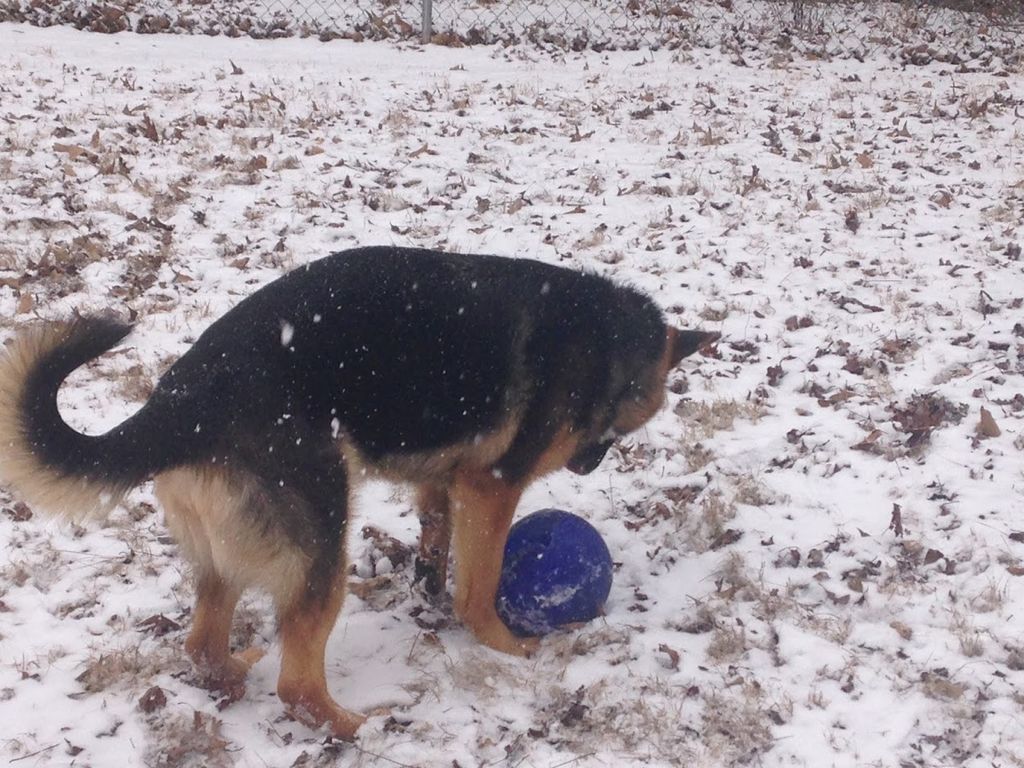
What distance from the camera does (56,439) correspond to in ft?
9.57

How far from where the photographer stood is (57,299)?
6.42 m

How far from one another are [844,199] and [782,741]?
5775 mm

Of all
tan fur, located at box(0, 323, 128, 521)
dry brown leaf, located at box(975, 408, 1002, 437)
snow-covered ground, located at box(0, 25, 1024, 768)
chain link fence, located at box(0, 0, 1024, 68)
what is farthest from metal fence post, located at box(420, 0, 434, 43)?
tan fur, located at box(0, 323, 128, 521)

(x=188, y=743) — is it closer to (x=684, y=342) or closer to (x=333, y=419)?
(x=333, y=419)

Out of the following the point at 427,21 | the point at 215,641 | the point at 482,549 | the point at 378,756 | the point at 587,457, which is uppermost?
the point at 427,21

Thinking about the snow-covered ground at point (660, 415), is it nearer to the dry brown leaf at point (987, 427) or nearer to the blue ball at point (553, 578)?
the dry brown leaf at point (987, 427)

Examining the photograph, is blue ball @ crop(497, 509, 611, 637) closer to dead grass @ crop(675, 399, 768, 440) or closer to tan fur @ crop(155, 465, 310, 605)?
tan fur @ crop(155, 465, 310, 605)

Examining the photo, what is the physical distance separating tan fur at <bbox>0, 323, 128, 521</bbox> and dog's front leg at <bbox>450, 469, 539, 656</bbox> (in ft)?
4.80

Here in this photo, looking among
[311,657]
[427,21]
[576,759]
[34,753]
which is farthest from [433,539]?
[427,21]

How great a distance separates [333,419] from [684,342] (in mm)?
1787

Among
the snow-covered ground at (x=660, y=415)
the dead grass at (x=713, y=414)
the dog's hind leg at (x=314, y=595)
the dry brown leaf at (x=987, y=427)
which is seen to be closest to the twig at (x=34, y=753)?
the snow-covered ground at (x=660, y=415)

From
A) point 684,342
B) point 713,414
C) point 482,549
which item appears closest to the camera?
point 482,549

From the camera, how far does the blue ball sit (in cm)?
401

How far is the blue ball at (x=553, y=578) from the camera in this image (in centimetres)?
401
